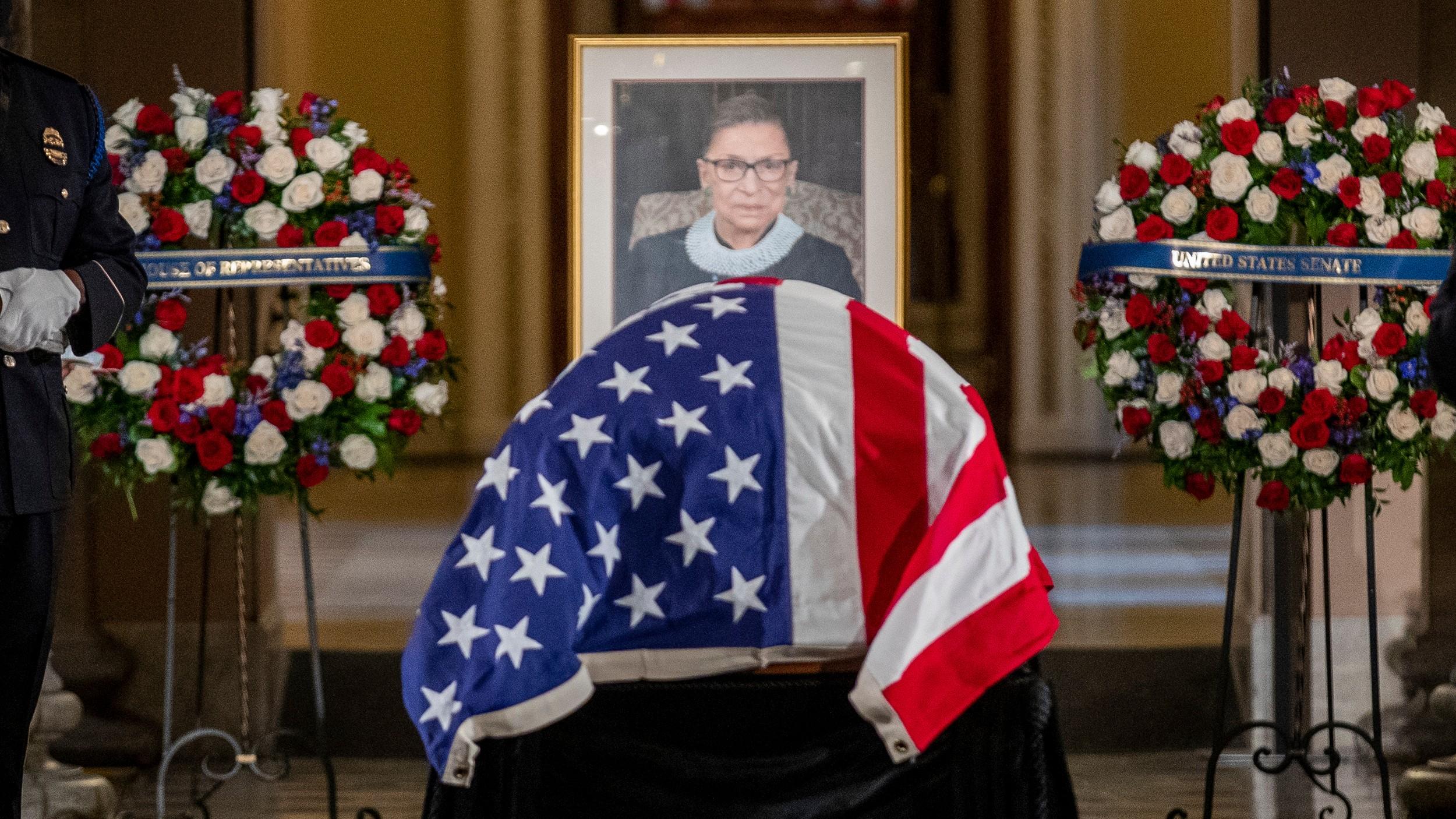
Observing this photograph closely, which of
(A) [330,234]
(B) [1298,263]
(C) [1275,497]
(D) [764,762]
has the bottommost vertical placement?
Answer: (D) [764,762]

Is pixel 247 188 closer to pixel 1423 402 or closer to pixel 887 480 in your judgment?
pixel 887 480

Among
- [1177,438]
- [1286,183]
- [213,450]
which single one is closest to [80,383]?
[213,450]

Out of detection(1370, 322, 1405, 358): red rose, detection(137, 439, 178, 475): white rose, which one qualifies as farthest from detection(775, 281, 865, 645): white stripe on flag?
detection(137, 439, 178, 475): white rose

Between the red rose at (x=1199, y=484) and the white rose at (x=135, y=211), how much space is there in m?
2.41

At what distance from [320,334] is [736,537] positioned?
4.56 feet

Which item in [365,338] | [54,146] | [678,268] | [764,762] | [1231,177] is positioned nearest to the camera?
[764,762]

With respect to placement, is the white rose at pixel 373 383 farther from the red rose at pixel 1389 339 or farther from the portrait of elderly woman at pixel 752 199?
the red rose at pixel 1389 339

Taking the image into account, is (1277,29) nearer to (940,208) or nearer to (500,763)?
(940,208)

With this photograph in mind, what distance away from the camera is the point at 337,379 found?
11.3ft

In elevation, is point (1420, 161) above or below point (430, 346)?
above

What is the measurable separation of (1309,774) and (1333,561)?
0.91 m

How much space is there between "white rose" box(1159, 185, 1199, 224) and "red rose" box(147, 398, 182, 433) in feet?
7.29

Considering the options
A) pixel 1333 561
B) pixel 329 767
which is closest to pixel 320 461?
pixel 329 767

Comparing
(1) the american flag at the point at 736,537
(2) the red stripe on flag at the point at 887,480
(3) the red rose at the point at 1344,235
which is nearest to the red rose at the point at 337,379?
(1) the american flag at the point at 736,537
